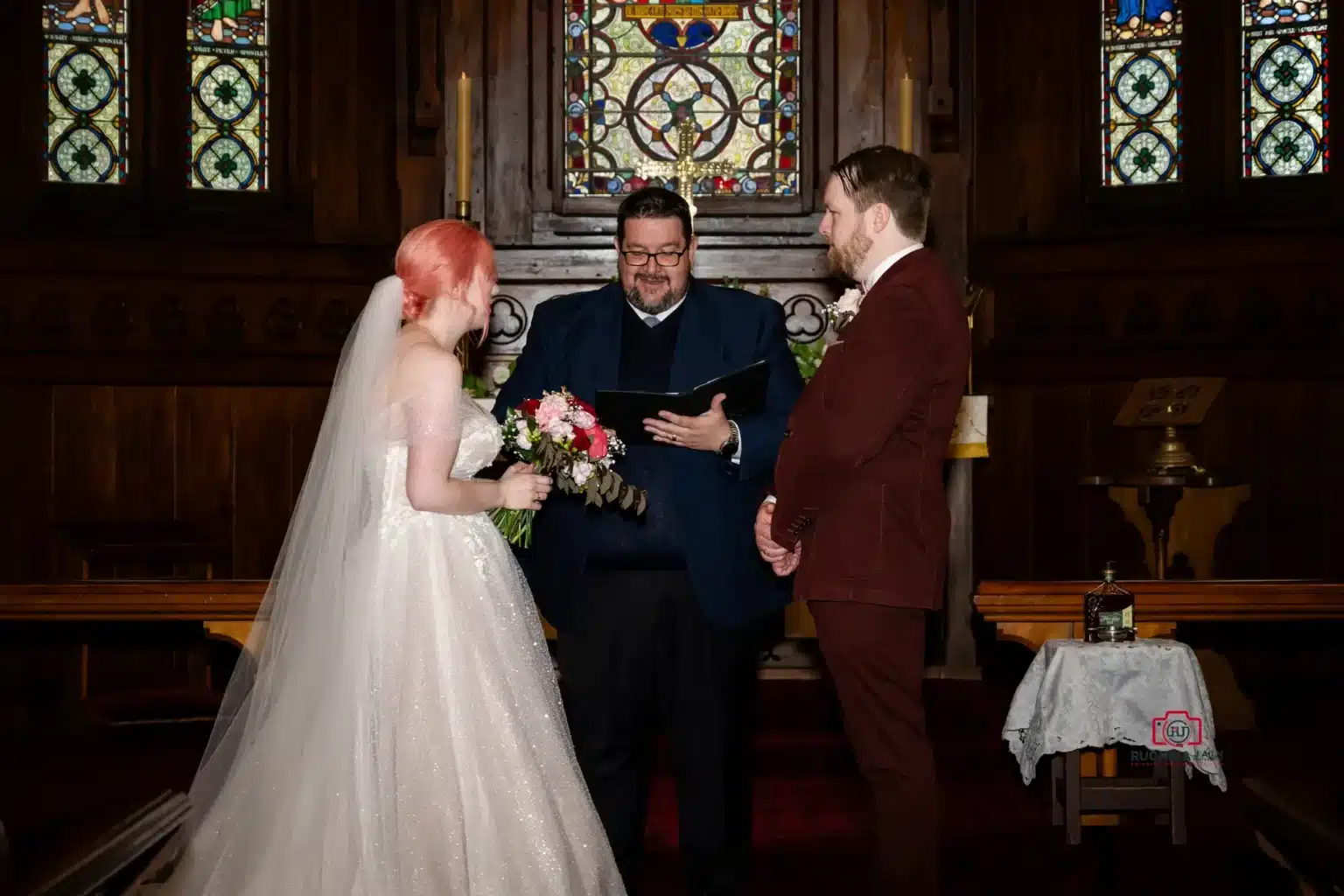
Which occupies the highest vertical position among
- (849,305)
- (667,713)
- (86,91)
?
(86,91)

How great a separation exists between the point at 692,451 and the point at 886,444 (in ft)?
2.44

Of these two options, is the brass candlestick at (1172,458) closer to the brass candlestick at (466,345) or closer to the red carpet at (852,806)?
the red carpet at (852,806)

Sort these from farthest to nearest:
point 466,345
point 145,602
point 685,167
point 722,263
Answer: point 722,263 < point 685,167 < point 466,345 < point 145,602

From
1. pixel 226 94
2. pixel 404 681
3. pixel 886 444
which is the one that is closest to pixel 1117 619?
pixel 886 444

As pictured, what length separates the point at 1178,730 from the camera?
437cm

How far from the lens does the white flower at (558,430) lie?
3359 mm

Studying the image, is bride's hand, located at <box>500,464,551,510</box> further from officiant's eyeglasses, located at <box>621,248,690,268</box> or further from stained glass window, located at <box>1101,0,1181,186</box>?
stained glass window, located at <box>1101,0,1181,186</box>

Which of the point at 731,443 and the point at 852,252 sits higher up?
the point at 852,252

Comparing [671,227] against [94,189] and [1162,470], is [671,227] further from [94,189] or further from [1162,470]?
[94,189]

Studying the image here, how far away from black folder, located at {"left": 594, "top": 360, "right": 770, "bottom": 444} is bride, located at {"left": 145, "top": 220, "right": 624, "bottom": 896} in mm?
235

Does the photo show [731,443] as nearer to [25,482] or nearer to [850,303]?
[850,303]

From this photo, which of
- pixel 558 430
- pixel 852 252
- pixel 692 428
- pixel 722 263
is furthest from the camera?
pixel 722 263

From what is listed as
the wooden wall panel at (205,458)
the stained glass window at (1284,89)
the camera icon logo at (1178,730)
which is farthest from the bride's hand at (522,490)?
the stained glass window at (1284,89)

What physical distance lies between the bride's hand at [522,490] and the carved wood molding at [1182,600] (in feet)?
6.29
